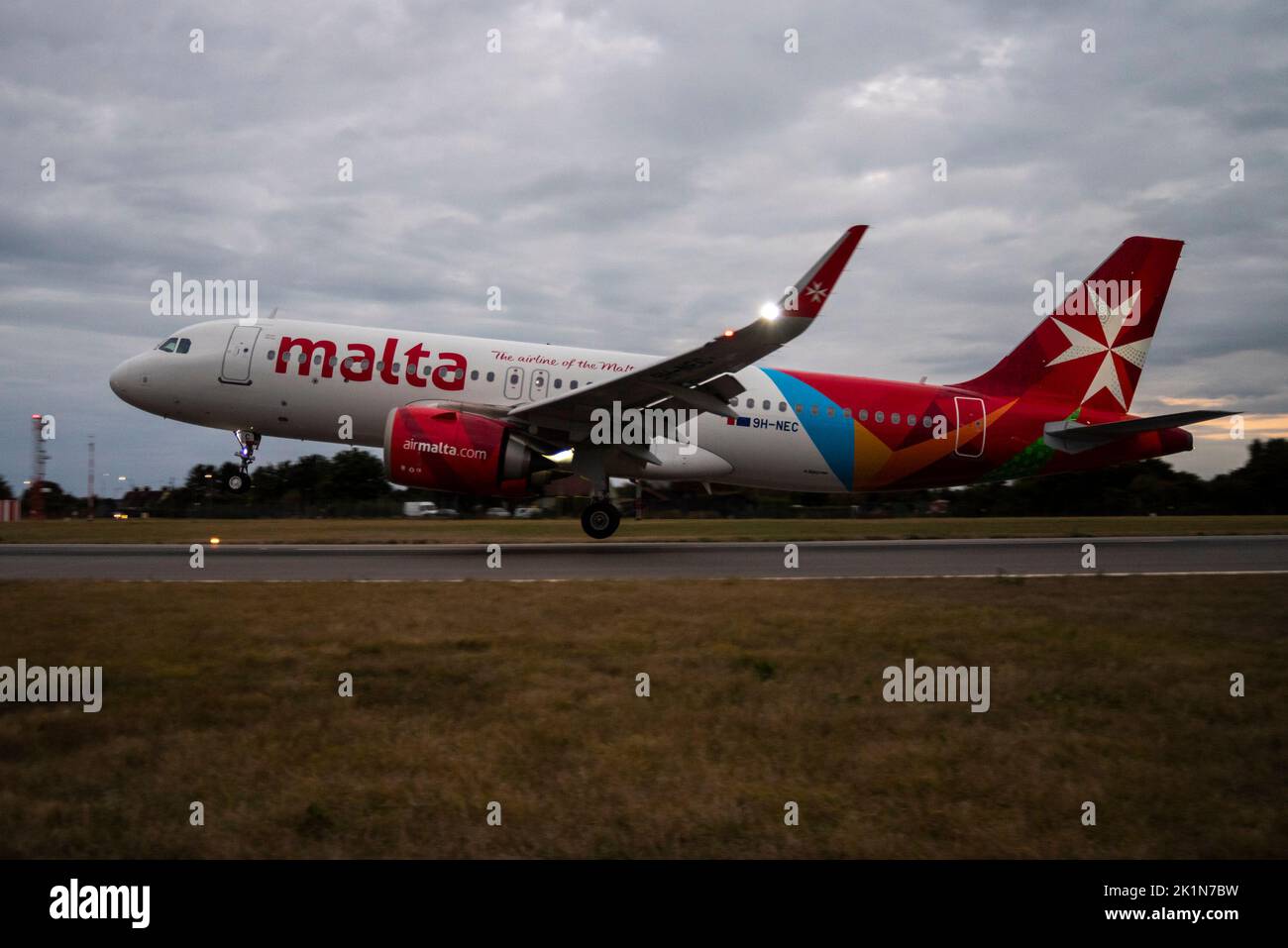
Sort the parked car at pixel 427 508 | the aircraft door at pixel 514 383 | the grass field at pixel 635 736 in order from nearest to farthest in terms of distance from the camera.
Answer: the grass field at pixel 635 736, the aircraft door at pixel 514 383, the parked car at pixel 427 508

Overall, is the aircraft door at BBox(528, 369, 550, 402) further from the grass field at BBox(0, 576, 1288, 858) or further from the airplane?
the grass field at BBox(0, 576, 1288, 858)

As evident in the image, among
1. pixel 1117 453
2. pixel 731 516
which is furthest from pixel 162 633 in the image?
pixel 731 516

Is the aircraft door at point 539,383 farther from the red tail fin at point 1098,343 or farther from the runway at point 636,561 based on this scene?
the red tail fin at point 1098,343

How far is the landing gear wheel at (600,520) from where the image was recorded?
18438 millimetres

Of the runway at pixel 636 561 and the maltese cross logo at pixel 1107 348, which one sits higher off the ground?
the maltese cross logo at pixel 1107 348

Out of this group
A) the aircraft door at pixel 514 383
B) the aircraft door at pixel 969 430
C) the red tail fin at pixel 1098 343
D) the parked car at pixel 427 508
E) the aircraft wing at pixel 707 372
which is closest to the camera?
the aircraft wing at pixel 707 372


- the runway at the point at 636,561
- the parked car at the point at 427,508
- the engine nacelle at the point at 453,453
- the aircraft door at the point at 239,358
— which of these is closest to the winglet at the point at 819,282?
the runway at the point at 636,561

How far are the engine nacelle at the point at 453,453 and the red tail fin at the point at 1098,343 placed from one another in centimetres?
1171

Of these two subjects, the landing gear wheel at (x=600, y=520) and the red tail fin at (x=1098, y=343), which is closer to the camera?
the landing gear wheel at (x=600, y=520)

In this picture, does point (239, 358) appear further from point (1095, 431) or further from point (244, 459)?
point (1095, 431)

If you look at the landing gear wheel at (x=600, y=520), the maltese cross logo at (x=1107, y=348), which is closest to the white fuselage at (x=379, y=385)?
the landing gear wheel at (x=600, y=520)

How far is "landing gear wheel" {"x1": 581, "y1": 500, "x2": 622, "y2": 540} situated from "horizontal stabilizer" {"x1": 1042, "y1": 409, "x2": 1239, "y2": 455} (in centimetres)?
1025

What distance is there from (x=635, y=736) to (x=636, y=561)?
10.0 m

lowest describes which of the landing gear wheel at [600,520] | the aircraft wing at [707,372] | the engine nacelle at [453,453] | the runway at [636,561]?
the runway at [636,561]
